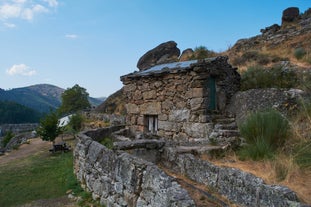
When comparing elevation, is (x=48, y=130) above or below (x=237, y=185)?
above

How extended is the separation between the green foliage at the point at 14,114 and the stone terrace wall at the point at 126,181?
6312 centimetres

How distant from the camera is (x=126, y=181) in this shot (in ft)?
14.2

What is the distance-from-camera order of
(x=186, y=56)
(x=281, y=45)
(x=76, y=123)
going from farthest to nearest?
(x=186, y=56), (x=76, y=123), (x=281, y=45)

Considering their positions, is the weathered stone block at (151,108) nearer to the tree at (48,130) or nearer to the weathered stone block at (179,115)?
the weathered stone block at (179,115)

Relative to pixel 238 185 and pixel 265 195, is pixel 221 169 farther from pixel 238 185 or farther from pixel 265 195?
pixel 265 195

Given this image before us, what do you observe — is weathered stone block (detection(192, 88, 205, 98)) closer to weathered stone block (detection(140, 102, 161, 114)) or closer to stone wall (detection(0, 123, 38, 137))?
weathered stone block (detection(140, 102, 161, 114))

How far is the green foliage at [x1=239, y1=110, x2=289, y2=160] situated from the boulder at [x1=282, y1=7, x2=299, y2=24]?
20878 mm

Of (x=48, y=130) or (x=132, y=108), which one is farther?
(x=48, y=130)

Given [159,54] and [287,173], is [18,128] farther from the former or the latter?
[287,173]

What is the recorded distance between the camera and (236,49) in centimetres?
2158

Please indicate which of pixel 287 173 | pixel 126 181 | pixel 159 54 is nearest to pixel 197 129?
pixel 126 181

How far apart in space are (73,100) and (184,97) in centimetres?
3272

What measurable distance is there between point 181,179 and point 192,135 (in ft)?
10.6

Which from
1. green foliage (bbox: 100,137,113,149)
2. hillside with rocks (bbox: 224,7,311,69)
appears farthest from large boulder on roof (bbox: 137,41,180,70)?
green foliage (bbox: 100,137,113,149)
